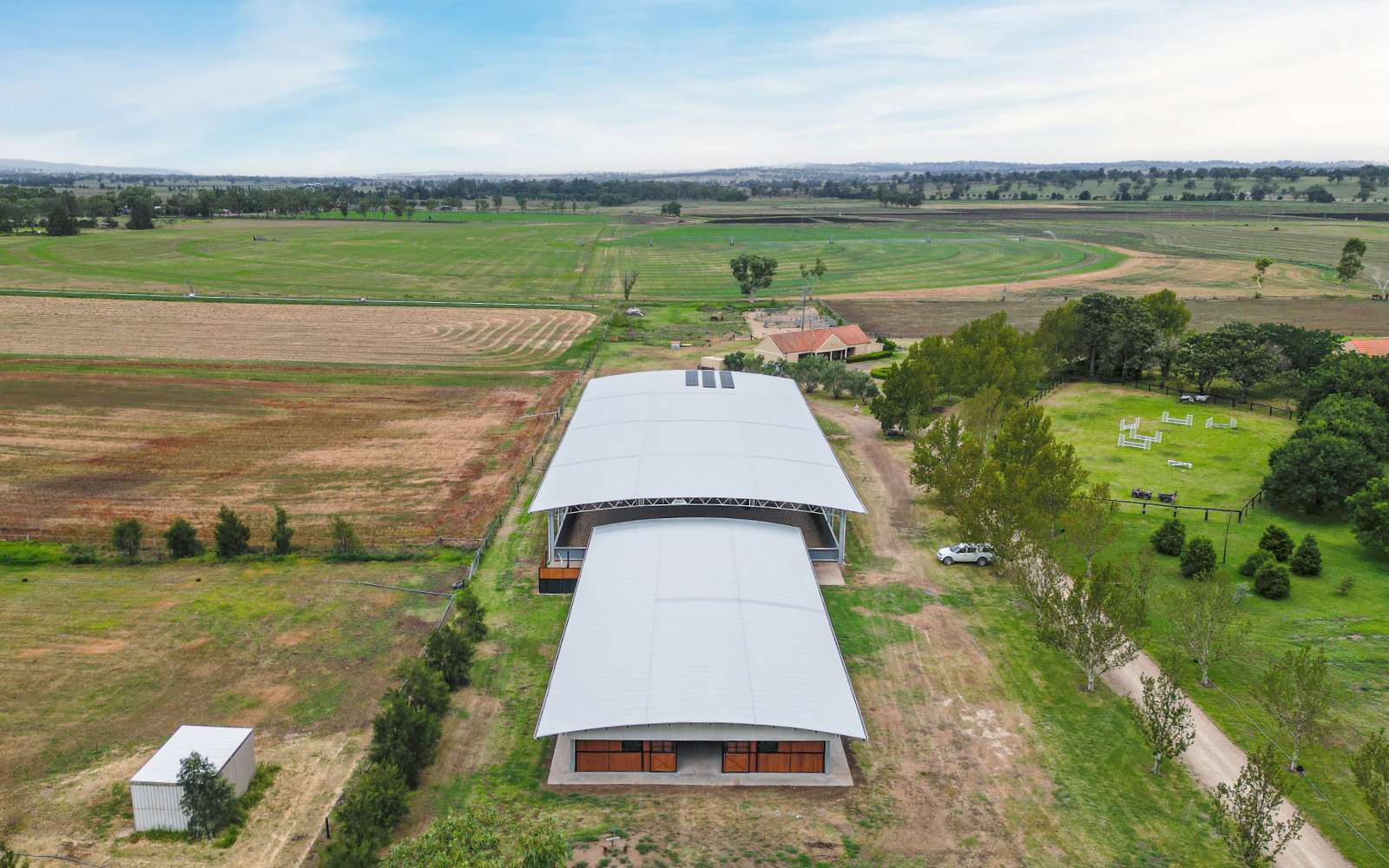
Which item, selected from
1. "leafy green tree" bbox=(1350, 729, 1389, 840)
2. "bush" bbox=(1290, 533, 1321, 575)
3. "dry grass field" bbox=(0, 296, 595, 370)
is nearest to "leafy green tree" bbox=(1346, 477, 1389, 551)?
"bush" bbox=(1290, 533, 1321, 575)

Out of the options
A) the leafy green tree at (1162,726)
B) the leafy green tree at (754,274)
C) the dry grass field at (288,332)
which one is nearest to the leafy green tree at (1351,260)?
the leafy green tree at (754,274)

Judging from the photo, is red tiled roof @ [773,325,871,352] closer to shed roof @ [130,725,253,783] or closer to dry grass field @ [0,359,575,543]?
dry grass field @ [0,359,575,543]

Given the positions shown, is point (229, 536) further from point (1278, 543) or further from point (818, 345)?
point (818, 345)

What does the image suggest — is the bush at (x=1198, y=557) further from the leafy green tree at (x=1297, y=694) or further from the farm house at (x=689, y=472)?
the farm house at (x=689, y=472)

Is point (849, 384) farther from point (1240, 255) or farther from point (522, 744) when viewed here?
point (1240, 255)

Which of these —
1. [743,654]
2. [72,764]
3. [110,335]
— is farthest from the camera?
[110,335]

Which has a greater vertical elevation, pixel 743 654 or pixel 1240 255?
pixel 1240 255

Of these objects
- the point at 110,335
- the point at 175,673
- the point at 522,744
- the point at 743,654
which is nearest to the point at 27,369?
the point at 110,335
